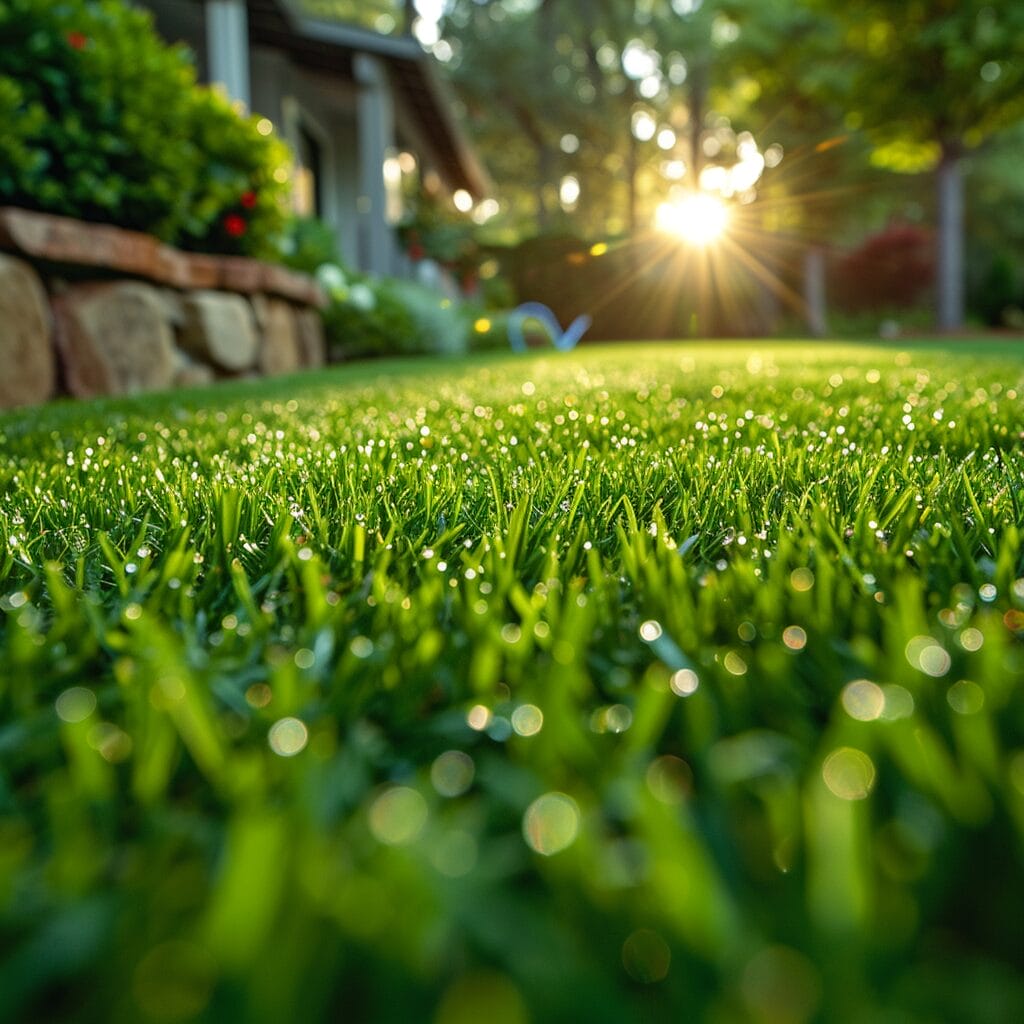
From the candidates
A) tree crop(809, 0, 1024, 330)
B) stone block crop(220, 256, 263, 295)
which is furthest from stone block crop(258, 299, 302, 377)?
tree crop(809, 0, 1024, 330)

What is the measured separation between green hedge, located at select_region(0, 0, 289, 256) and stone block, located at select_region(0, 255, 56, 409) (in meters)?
0.49

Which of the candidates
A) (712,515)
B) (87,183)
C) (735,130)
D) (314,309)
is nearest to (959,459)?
(712,515)

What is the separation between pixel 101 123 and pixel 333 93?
10.0m

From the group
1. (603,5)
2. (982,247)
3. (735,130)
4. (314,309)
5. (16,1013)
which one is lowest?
(16,1013)

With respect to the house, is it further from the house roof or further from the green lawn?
the green lawn

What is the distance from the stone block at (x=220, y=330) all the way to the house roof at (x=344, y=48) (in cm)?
583

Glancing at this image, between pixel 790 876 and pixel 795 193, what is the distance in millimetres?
25386

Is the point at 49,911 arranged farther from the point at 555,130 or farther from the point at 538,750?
the point at 555,130

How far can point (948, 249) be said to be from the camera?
1803cm

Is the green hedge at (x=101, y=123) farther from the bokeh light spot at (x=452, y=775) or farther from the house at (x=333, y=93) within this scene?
the bokeh light spot at (x=452, y=775)

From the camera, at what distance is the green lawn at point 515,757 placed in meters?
0.44

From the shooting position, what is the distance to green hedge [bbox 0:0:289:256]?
4219mm

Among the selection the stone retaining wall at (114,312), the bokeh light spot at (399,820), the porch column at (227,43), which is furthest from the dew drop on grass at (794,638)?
the porch column at (227,43)

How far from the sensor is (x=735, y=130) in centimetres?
3119
